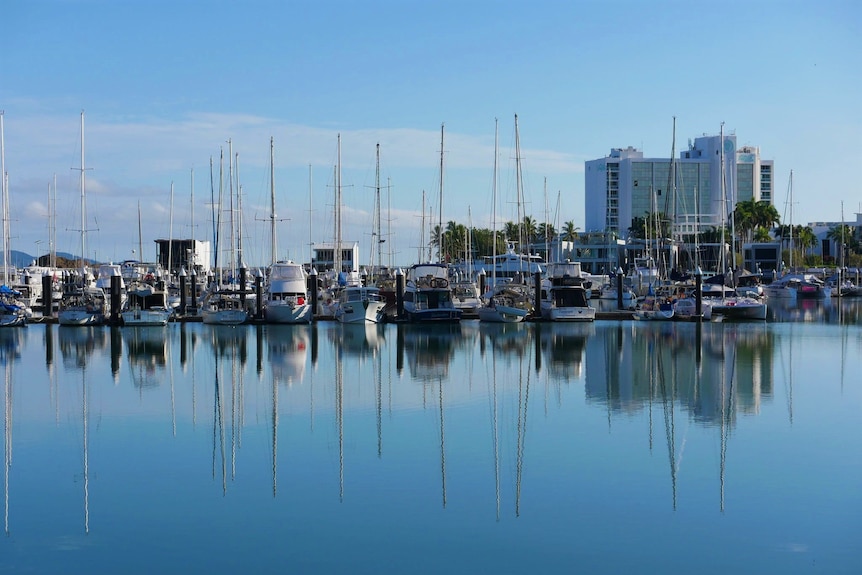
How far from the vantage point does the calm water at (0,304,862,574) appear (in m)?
16.5

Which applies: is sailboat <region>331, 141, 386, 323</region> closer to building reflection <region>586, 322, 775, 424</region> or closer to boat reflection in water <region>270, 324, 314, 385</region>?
boat reflection in water <region>270, 324, 314, 385</region>

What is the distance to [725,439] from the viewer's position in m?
25.7

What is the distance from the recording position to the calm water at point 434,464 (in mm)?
16531

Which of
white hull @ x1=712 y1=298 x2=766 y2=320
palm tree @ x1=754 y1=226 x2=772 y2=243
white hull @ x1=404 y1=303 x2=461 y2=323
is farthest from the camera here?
palm tree @ x1=754 y1=226 x2=772 y2=243

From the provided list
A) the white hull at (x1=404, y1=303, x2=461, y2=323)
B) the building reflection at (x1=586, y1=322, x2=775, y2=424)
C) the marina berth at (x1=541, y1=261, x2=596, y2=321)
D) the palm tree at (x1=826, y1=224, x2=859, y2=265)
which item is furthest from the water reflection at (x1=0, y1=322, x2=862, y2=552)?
the palm tree at (x1=826, y1=224, x2=859, y2=265)

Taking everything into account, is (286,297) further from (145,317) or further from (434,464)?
(434,464)

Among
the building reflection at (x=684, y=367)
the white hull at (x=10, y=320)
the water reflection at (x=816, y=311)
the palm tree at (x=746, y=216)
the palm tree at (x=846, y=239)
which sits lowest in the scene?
the water reflection at (x=816, y=311)

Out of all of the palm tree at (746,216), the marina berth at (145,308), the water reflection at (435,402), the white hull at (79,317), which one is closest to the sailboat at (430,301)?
the water reflection at (435,402)

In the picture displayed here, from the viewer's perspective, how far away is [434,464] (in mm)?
22734

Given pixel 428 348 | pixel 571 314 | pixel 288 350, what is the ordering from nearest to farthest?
pixel 288 350 < pixel 428 348 < pixel 571 314

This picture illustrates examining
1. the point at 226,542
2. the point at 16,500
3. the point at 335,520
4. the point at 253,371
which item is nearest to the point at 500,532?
the point at 335,520

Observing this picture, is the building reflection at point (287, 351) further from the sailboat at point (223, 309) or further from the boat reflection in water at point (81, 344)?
the boat reflection in water at point (81, 344)

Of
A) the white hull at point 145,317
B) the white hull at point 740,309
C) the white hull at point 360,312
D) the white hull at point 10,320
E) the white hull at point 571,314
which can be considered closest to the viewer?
the white hull at point 145,317

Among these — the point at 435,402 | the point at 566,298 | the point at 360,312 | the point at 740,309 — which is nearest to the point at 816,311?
the point at 740,309
